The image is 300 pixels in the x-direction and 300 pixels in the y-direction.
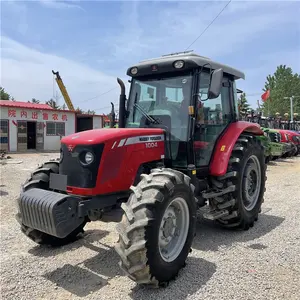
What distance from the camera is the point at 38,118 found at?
21.5 m

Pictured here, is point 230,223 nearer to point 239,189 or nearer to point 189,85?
point 239,189

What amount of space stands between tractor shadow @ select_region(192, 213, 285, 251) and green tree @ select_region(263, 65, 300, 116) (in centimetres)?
4807

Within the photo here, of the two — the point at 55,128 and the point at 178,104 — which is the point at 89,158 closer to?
the point at 178,104

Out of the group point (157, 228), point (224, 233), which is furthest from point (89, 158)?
point (224, 233)

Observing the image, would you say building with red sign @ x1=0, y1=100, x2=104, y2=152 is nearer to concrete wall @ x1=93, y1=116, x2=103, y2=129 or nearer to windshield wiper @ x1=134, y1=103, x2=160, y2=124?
concrete wall @ x1=93, y1=116, x2=103, y2=129

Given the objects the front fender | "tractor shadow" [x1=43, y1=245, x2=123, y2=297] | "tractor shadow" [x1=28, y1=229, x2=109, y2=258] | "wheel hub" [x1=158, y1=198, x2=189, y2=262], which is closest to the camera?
"tractor shadow" [x1=43, y1=245, x2=123, y2=297]

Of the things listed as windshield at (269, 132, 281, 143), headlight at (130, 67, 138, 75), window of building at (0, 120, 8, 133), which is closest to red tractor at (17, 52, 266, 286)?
headlight at (130, 67, 138, 75)

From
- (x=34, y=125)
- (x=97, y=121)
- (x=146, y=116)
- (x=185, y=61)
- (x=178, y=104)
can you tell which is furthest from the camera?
(x=97, y=121)

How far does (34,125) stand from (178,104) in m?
19.3

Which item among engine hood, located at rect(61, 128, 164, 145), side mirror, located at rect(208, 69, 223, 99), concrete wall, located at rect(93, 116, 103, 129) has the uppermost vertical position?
concrete wall, located at rect(93, 116, 103, 129)

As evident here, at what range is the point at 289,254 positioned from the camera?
4051 mm

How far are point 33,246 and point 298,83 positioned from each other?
2195 inches

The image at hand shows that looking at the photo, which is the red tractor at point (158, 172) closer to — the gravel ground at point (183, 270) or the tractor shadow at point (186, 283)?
the tractor shadow at point (186, 283)

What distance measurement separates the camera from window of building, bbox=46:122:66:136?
2207 cm
